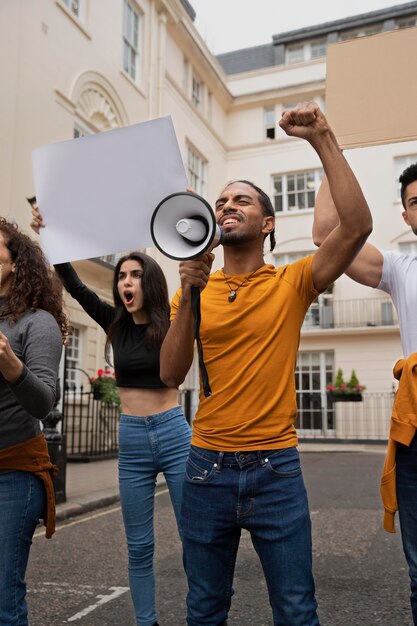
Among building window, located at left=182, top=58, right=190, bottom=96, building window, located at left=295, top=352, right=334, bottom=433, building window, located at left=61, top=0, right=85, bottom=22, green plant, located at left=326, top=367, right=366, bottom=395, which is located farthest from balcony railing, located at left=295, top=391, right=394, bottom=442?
building window, located at left=61, top=0, right=85, bottom=22

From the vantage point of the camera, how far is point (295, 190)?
24.6 meters

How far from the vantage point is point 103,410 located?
1384 centimetres

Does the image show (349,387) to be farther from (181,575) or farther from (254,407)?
(254,407)

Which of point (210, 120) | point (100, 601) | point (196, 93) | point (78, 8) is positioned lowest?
point (100, 601)

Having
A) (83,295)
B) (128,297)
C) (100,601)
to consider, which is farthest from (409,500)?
(100,601)

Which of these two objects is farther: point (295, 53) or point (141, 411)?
point (295, 53)

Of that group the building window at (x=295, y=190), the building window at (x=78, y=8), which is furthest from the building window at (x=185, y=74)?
the building window at (x=78, y=8)

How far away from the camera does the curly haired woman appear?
2.10m

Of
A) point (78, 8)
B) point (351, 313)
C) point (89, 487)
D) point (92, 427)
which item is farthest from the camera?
point (351, 313)

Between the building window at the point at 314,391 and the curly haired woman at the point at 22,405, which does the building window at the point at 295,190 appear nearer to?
the building window at the point at 314,391

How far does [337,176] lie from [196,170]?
67.3ft

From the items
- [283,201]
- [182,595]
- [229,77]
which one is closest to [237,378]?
[182,595]

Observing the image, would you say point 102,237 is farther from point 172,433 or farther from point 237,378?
point 172,433

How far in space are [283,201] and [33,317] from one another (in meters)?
23.1
